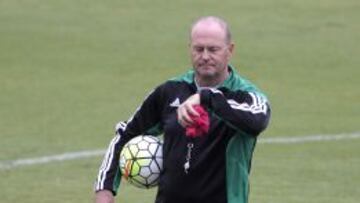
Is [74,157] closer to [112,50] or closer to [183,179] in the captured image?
[183,179]

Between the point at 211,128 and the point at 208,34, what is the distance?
0.51 m

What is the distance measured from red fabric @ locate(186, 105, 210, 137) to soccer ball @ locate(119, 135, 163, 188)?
2.09 feet

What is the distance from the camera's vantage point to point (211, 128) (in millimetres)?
7168

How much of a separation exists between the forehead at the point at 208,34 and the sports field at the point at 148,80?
5020 mm

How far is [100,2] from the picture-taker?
91.3 ft

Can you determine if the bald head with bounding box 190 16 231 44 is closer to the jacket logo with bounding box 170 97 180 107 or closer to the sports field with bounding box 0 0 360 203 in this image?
the jacket logo with bounding box 170 97 180 107

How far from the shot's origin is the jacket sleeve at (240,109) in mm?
6898

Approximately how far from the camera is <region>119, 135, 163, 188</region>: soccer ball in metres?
7.46

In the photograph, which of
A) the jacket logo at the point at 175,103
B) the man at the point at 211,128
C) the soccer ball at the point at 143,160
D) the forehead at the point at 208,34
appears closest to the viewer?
the man at the point at 211,128

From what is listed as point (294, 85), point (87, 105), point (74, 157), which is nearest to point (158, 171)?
point (74, 157)

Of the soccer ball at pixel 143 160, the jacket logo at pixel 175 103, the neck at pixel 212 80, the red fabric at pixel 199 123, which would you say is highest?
the neck at pixel 212 80

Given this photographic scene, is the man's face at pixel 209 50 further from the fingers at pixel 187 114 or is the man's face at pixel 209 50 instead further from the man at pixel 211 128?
the fingers at pixel 187 114

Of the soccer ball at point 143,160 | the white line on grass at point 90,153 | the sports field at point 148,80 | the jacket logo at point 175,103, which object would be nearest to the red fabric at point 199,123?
the jacket logo at point 175,103

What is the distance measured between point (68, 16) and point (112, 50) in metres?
3.01
